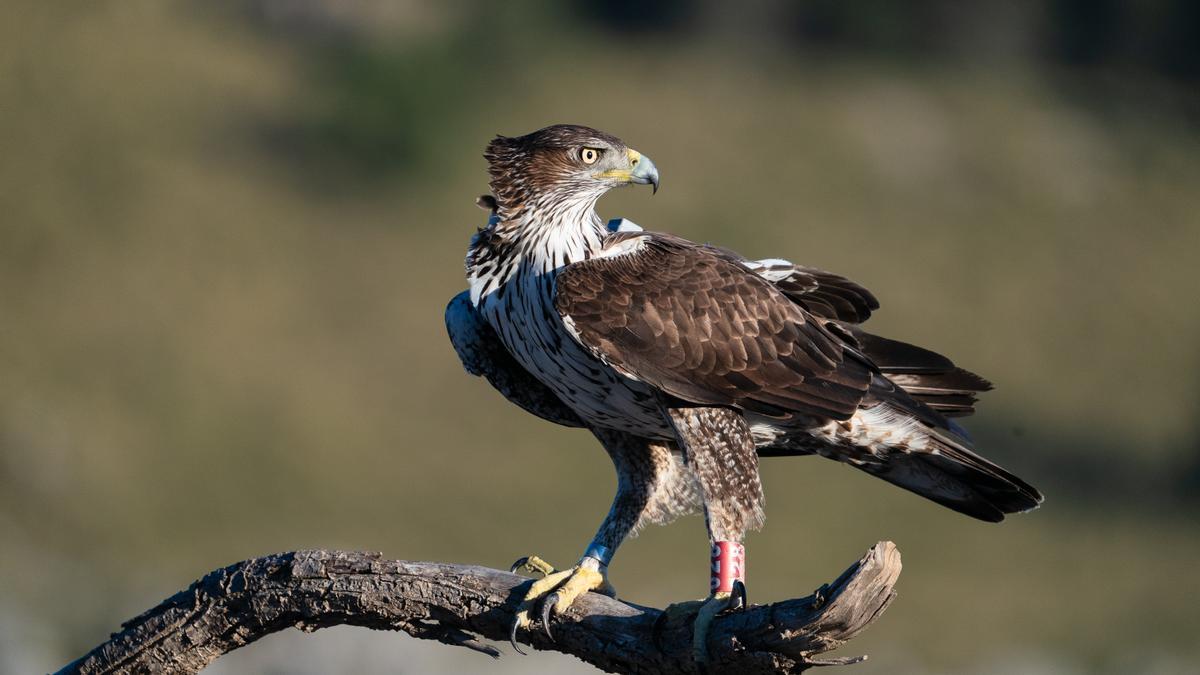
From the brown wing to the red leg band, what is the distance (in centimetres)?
53

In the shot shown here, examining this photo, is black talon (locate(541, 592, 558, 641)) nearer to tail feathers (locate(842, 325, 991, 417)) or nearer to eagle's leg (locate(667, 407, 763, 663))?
eagle's leg (locate(667, 407, 763, 663))

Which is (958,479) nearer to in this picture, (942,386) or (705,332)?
(942,386)

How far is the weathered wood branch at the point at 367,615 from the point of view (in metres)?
5.11

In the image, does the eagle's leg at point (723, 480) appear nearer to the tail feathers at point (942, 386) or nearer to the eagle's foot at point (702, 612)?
the eagle's foot at point (702, 612)

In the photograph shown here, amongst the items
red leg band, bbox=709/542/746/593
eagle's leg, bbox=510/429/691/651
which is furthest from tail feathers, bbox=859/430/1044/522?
red leg band, bbox=709/542/746/593

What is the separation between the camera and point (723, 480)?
554 centimetres

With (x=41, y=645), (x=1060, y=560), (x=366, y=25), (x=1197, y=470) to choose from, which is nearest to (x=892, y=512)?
(x=1060, y=560)

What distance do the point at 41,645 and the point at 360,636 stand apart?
248cm

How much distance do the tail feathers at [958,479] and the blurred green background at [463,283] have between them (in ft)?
16.2

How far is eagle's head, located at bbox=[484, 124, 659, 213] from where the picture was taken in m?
5.90

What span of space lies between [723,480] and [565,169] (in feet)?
4.46

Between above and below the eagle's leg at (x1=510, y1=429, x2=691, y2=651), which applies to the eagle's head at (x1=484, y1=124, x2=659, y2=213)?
above

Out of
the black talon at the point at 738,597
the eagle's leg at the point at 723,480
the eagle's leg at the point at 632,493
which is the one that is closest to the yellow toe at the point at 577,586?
the eagle's leg at the point at 632,493

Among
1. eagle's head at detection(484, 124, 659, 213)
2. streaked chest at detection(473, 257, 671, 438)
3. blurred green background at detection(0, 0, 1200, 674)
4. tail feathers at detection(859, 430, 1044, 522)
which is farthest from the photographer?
blurred green background at detection(0, 0, 1200, 674)
